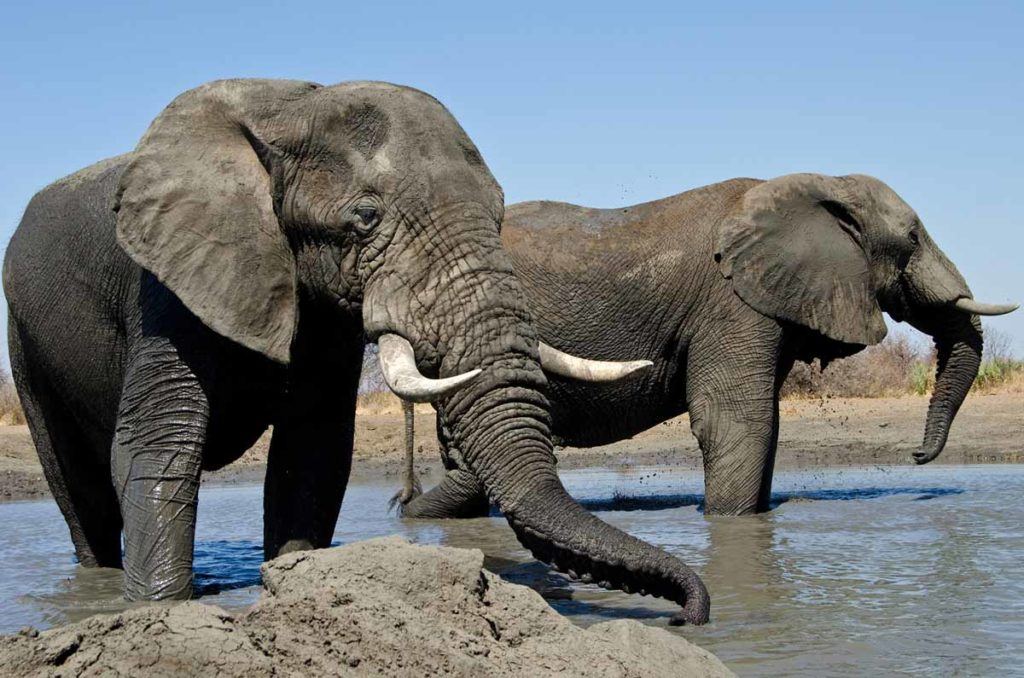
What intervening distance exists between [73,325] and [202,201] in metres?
1.31

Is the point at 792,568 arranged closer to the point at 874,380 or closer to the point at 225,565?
the point at 225,565

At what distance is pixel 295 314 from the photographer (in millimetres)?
6262

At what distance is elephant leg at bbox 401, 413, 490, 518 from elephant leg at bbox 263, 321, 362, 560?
14.2 ft

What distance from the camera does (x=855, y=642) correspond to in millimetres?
5746

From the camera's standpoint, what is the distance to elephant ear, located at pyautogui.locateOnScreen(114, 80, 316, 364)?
618cm

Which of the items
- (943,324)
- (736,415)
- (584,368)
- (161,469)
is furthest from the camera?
(943,324)

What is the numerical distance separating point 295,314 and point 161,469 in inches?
34.6

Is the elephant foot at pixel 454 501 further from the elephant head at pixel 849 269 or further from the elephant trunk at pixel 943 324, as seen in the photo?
the elephant trunk at pixel 943 324

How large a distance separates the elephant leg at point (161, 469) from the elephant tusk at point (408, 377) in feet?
3.47

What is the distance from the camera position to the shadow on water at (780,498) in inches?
480

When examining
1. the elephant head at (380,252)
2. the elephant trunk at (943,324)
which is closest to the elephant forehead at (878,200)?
the elephant trunk at (943,324)

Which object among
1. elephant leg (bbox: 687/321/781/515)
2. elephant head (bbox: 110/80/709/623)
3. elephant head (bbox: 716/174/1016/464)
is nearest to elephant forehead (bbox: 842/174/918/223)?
elephant head (bbox: 716/174/1016/464)

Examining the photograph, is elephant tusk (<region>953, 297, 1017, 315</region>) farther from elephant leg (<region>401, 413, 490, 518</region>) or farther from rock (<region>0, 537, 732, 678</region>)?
rock (<region>0, 537, 732, 678</region>)

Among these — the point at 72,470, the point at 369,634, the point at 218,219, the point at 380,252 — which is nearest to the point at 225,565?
the point at 72,470
